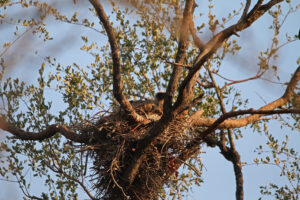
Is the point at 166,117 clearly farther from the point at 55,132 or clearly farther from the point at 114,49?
the point at 55,132

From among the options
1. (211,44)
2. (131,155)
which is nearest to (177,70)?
(211,44)

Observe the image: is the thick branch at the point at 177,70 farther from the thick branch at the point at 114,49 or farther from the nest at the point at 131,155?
the nest at the point at 131,155

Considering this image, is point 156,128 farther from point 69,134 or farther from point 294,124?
point 294,124

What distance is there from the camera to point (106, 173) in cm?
562

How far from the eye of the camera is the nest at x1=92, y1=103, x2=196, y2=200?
5531mm

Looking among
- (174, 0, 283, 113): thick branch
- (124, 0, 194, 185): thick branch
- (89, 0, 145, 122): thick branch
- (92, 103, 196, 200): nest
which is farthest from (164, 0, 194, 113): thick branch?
(92, 103, 196, 200): nest

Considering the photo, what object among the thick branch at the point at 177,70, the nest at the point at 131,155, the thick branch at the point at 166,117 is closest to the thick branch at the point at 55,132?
the nest at the point at 131,155

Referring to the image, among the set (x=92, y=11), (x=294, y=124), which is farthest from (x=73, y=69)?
(x=294, y=124)

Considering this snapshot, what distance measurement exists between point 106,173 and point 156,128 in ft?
3.54

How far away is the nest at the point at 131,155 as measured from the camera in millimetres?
5531

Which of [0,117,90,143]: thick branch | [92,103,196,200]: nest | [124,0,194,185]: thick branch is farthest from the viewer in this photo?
[0,117,90,143]: thick branch

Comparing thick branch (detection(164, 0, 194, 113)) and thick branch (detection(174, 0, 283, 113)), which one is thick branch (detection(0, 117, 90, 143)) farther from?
thick branch (detection(174, 0, 283, 113))

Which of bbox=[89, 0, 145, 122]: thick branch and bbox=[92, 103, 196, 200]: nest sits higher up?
bbox=[89, 0, 145, 122]: thick branch

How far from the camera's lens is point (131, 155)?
5.59 meters
